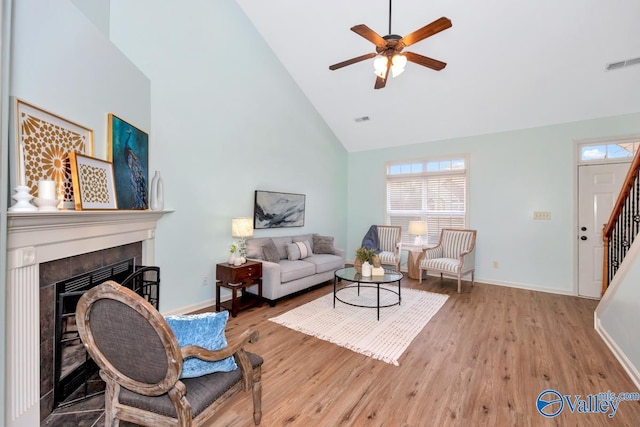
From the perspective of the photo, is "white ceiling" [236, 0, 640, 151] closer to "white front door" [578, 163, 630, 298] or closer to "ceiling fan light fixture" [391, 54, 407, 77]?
"white front door" [578, 163, 630, 298]

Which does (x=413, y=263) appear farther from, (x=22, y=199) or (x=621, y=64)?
(x=22, y=199)

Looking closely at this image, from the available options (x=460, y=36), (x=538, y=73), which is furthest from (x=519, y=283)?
(x=460, y=36)

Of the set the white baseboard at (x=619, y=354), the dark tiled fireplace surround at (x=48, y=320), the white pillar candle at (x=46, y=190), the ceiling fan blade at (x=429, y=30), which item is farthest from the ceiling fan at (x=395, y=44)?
the white baseboard at (x=619, y=354)

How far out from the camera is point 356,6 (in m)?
3.71

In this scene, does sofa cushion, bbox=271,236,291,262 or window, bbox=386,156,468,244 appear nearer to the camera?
sofa cushion, bbox=271,236,291,262

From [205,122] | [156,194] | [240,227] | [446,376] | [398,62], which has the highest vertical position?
[398,62]

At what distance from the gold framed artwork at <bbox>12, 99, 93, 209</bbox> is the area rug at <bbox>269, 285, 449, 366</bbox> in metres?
2.44

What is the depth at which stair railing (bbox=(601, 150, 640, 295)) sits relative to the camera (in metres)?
2.81

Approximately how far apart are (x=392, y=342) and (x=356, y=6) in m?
4.16

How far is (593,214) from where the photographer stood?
4.33m

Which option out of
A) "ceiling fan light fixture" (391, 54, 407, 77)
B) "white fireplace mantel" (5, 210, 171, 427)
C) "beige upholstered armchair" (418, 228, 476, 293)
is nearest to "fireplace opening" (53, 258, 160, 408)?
"white fireplace mantel" (5, 210, 171, 427)

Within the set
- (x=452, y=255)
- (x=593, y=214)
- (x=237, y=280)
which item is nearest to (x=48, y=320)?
(x=237, y=280)

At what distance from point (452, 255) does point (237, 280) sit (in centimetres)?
389

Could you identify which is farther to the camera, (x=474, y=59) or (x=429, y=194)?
(x=429, y=194)
